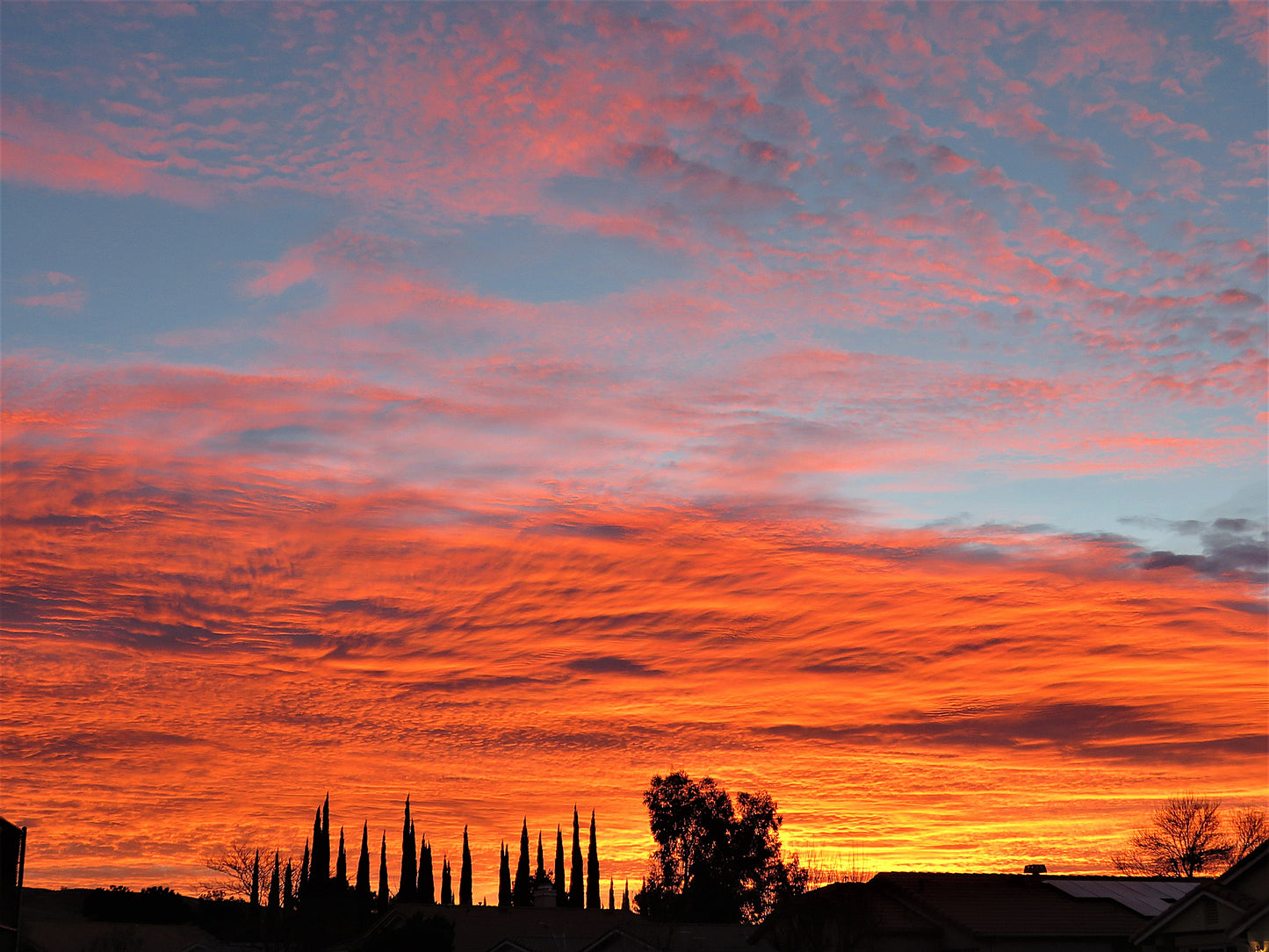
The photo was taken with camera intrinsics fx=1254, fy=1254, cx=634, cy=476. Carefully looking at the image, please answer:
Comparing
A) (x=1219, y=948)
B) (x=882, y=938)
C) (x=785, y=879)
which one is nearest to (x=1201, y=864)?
(x=785, y=879)

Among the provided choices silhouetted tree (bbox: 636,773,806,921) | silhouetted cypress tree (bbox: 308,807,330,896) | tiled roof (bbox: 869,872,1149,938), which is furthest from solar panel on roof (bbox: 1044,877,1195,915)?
silhouetted cypress tree (bbox: 308,807,330,896)

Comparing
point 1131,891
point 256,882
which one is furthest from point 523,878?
point 1131,891

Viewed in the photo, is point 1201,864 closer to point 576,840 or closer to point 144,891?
point 576,840

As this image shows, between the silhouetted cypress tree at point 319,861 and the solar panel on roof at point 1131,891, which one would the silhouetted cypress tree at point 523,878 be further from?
the solar panel on roof at point 1131,891

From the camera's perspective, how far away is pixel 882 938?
154ft

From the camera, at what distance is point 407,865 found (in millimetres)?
136250

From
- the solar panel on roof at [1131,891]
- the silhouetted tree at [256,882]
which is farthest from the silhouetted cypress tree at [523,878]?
the solar panel on roof at [1131,891]

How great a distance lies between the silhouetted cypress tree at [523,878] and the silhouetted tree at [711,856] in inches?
2175

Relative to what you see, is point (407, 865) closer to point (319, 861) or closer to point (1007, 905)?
point (319, 861)

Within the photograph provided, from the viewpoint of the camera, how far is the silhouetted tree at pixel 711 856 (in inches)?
3410

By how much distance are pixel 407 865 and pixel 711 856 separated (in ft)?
193

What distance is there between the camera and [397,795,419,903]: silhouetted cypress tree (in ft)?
438

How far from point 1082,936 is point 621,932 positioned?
1933 centimetres

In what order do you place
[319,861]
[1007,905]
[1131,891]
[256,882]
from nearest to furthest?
[1007,905]
[1131,891]
[256,882]
[319,861]
